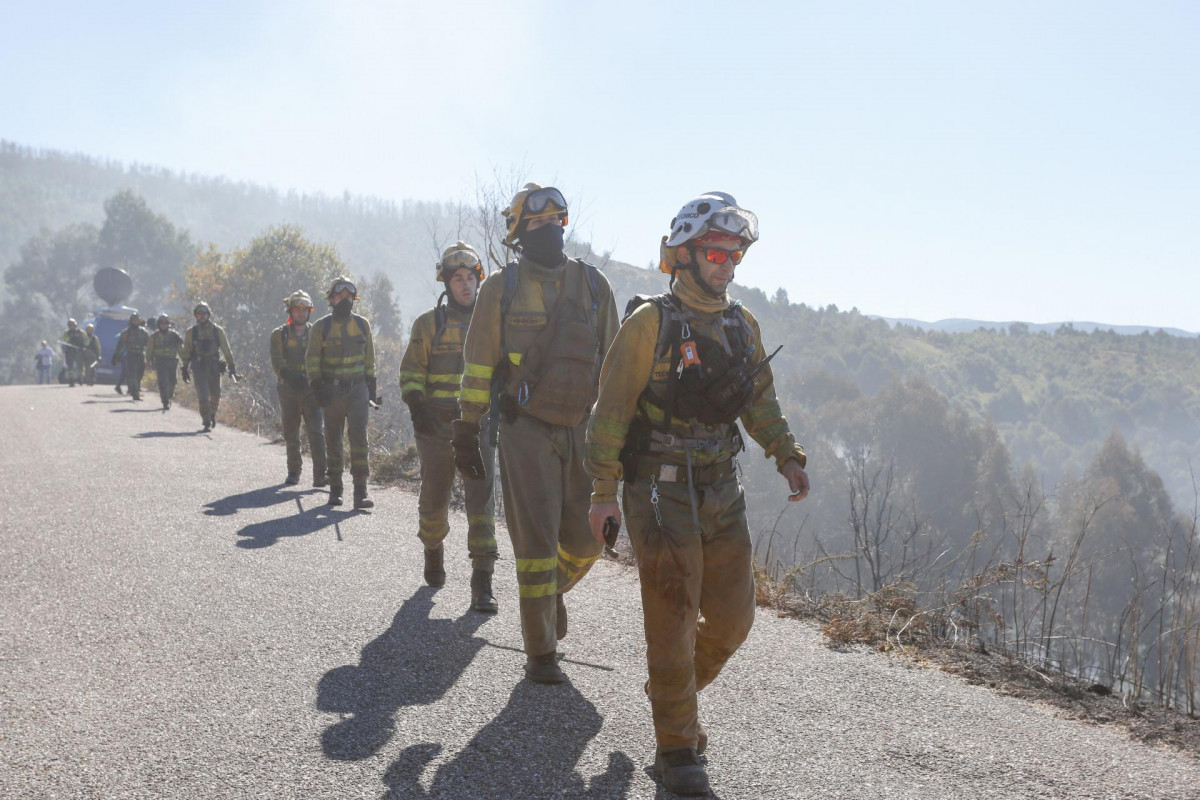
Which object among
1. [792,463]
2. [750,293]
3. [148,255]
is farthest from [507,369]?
[750,293]

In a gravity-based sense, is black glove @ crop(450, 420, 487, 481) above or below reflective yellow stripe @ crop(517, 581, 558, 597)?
above

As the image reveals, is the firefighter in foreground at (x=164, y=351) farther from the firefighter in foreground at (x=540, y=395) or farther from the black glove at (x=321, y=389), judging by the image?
the firefighter in foreground at (x=540, y=395)

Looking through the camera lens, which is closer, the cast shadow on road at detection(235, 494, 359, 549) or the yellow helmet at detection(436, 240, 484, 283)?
the yellow helmet at detection(436, 240, 484, 283)

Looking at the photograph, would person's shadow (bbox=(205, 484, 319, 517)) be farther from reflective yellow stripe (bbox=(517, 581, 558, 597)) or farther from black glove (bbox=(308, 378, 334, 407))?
reflective yellow stripe (bbox=(517, 581, 558, 597))

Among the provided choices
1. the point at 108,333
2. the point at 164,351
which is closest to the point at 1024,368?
the point at 108,333

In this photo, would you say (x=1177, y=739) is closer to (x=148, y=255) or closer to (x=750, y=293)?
(x=148, y=255)

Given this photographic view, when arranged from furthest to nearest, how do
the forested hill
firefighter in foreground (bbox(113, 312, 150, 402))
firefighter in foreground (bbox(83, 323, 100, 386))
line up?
the forested hill → firefighter in foreground (bbox(83, 323, 100, 386)) → firefighter in foreground (bbox(113, 312, 150, 402))

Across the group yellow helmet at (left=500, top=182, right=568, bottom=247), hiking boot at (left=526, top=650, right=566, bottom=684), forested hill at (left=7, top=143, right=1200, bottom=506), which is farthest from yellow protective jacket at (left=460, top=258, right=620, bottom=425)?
forested hill at (left=7, top=143, right=1200, bottom=506)

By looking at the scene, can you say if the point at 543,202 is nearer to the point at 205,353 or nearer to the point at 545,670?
the point at 545,670

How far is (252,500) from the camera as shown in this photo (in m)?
9.46

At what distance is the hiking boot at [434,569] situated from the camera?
20.0 ft

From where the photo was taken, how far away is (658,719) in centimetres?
317

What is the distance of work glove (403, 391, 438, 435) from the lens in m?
5.99

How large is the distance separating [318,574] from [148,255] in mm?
95297
